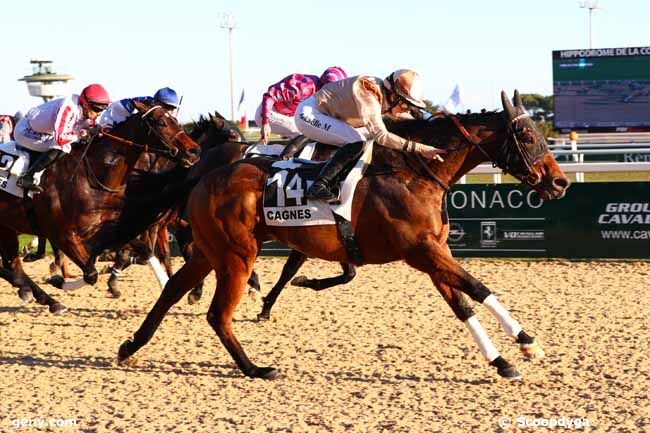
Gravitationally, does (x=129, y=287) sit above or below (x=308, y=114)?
below

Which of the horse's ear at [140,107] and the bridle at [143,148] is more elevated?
the horse's ear at [140,107]

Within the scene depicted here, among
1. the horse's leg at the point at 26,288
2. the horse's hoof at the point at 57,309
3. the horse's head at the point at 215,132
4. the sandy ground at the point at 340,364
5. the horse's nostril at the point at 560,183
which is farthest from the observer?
the horse's head at the point at 215,132

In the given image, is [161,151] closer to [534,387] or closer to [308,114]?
[308,114]

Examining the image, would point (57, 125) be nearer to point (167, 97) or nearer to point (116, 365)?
point (167, 97)

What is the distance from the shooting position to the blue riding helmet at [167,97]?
8766mm

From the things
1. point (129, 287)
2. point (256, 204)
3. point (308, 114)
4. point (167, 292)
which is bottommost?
point (129, 287)

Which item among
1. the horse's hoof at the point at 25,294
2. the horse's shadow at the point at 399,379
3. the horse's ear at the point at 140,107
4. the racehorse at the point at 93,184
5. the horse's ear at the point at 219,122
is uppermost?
the horse's ear at the point at 140,107

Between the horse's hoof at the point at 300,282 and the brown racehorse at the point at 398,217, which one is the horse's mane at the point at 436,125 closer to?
the brown racehorse at the point at 398,217

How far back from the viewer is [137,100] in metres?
8.97

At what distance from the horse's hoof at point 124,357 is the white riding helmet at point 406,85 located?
250 centimetres

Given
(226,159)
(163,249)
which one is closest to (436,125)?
(226,159)

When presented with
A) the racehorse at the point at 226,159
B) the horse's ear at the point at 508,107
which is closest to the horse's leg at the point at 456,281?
the horse's ear at the point at 508,107

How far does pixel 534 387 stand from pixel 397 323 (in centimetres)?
229

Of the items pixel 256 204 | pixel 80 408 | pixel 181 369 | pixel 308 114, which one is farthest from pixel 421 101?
pixel 80 408
